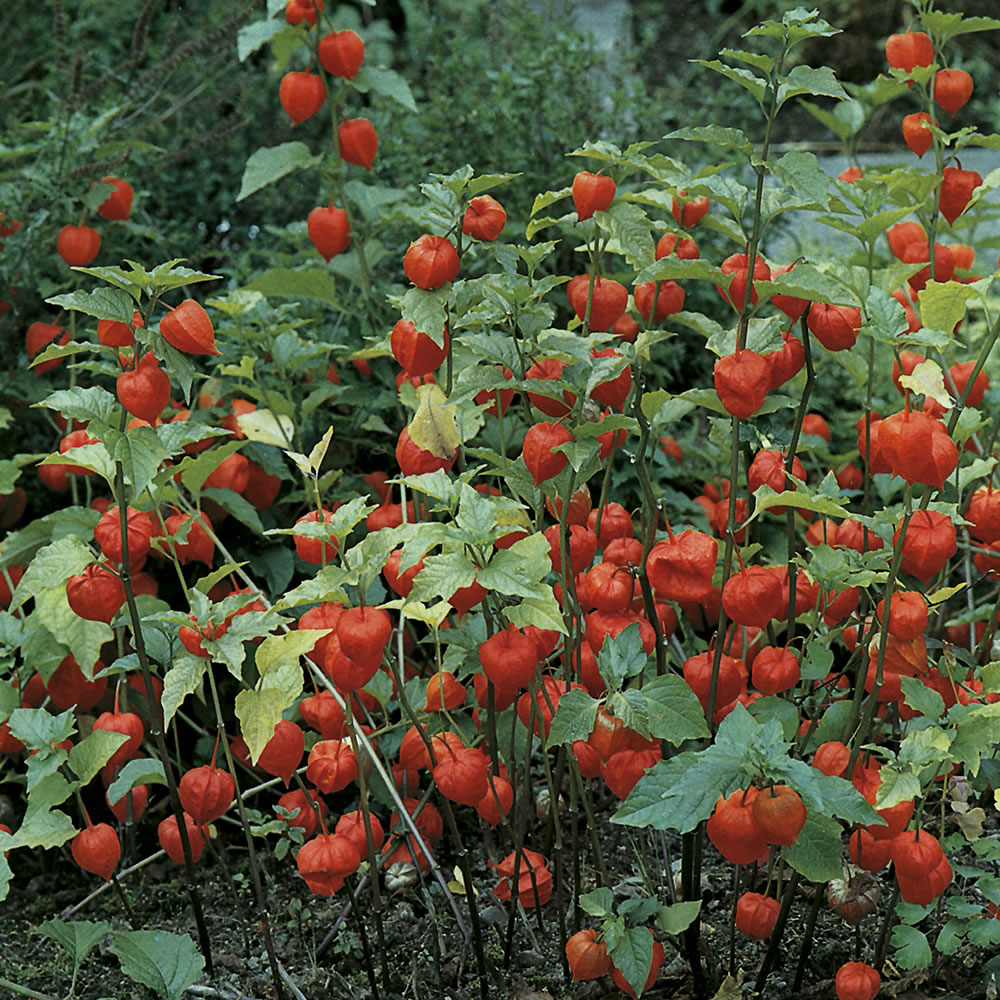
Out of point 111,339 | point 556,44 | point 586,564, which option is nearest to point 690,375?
point 556,44

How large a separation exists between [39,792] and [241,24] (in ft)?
5.72

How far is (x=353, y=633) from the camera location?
1150mm

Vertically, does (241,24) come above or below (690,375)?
above

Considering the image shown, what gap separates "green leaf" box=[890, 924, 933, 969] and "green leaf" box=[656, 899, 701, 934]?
22cm

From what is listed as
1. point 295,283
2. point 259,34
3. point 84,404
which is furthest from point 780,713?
point 259,34

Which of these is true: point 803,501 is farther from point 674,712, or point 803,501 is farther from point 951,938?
point 951,938

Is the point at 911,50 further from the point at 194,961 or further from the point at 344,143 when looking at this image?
the point at 194,961

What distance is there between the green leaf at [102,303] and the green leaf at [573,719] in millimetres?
589

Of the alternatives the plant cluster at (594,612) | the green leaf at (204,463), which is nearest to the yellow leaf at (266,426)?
the plant cluster at (594,612)

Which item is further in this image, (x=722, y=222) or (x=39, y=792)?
(x=39, y=792)

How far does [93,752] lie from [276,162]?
1.08 meters

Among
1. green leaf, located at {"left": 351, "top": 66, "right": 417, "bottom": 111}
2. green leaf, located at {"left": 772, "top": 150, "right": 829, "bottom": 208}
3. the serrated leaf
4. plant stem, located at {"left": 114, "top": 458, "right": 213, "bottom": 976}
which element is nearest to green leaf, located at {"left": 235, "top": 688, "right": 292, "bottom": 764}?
plant stem, located at {"left": 114, "top": 458, "right": 213, "bottom": 976}

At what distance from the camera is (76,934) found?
4.62ft

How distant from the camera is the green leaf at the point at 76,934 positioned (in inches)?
54.9
